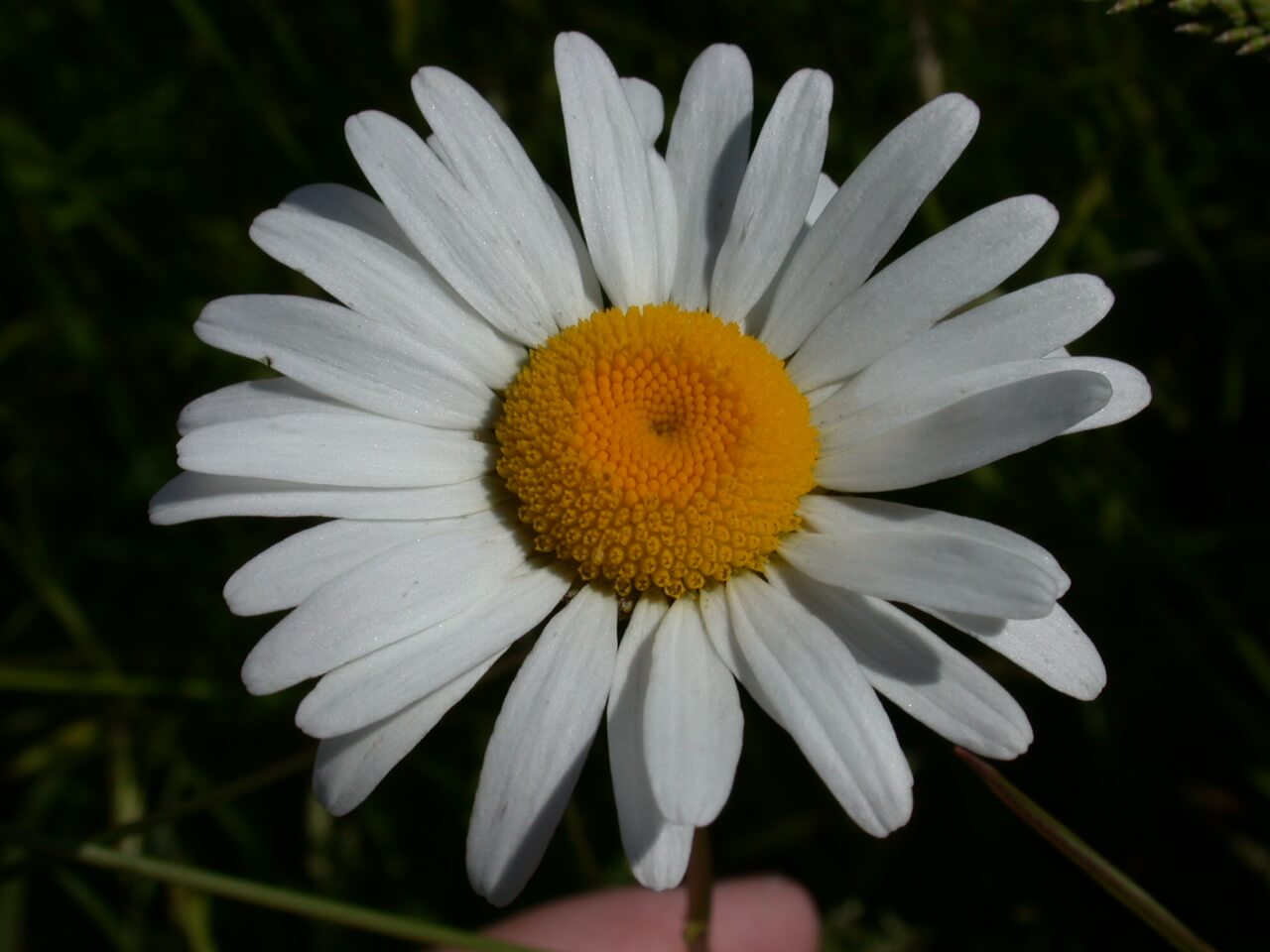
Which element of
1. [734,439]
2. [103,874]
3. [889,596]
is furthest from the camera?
[103,874]

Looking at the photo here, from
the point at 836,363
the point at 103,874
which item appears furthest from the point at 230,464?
the point at 103,874

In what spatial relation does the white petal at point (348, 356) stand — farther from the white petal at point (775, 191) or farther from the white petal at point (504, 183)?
the white petal at point (775, 191)

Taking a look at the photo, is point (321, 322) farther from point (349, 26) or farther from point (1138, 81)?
point (1138, 81)

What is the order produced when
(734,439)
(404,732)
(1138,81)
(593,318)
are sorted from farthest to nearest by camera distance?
(1138,81)
(593,318)
(734,439)
(404,732)

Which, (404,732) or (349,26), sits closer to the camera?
(404,732)

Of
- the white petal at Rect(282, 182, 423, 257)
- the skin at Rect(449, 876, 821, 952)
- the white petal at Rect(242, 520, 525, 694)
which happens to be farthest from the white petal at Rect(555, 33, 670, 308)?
the skin at Rect(449, 876, 821, 952)

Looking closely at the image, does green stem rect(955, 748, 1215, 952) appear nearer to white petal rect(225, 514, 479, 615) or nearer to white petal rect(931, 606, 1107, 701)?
white petal rect(931, 606, 1107, 701)
